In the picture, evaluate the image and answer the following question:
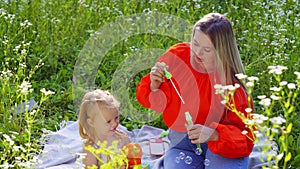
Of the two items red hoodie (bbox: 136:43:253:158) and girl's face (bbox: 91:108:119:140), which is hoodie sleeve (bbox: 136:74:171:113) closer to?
red hoodie (bbox: 136:43:253:158)

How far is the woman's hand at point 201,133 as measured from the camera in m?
2.59

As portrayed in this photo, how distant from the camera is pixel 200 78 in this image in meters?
2.86

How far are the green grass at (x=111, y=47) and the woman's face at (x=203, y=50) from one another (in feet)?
3.07

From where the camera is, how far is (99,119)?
2771 millimetres

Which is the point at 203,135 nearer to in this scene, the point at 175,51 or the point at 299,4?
the point at 175,51

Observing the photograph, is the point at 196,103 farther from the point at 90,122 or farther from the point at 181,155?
the point at 90,122

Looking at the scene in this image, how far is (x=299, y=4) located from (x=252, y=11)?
0.45 metres

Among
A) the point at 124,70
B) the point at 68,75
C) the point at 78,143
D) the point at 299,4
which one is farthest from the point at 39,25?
the point at 299,4

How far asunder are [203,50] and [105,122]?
54 centimetres

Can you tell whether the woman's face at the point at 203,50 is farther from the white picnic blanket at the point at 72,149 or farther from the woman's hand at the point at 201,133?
the white picnic blanket at the point at 72,149

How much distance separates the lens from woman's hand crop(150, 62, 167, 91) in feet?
8.97

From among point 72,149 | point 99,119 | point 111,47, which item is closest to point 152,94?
point 99,119

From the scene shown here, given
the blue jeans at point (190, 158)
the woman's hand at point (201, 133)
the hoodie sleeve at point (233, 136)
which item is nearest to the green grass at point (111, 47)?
the blue jeans at point (190, 158)

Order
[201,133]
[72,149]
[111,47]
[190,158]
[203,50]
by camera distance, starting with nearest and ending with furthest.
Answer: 1. [201,133]
2. [203,50]
3. [190,158]
4. [72,149]
5. [111,47]
